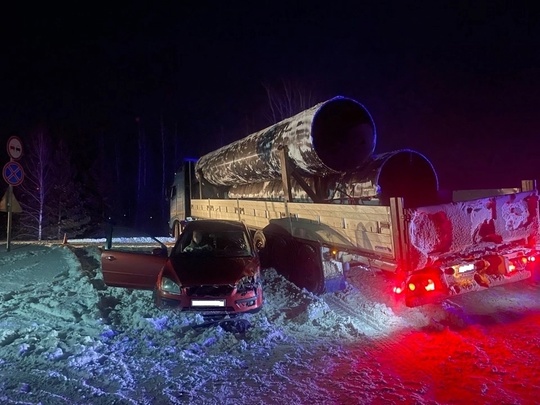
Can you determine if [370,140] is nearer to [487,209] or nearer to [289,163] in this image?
[289,163]

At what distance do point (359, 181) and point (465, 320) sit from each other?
3.41 meters

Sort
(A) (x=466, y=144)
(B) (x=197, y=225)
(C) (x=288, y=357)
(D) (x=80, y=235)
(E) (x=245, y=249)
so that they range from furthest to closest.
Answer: (D) (x=80, y=235) → (A) (x=466, y=144) → (B) (x=197, y=225) → (E) (x=245, y=249) → (C) (x=288, y=357)

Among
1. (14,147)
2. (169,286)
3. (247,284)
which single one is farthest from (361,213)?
(14,147)

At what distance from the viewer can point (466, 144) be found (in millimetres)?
28500

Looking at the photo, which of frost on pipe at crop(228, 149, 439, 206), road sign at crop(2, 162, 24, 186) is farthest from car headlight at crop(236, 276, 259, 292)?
road sign at crop(2, 162, 24, 186)

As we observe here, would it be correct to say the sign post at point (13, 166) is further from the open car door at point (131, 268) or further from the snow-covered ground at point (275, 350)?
the open car door at point (131, 268)

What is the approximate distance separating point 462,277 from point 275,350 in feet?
9.03

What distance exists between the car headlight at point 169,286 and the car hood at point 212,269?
0.41 feet

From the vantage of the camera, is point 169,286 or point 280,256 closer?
point 169,286

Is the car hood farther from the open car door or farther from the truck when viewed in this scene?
the truck

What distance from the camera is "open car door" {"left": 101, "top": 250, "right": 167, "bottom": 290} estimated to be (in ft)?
22.5

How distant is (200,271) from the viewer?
6410mm

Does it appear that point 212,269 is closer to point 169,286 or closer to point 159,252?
point 169,286

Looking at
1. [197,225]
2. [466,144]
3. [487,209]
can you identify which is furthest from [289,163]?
[466,144]
